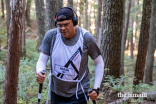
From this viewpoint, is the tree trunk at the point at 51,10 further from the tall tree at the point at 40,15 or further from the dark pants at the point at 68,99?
the dark pants at the point at 68,99

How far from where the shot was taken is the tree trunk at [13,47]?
136 inches

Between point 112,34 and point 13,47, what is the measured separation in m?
3.59

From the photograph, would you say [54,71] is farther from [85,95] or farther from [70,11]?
[70,11]

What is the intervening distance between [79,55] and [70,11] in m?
0.69

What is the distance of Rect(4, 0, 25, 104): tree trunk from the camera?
3.45 meters

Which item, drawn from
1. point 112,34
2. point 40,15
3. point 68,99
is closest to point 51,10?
point 112,34

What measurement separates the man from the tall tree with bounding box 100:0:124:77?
3.44m

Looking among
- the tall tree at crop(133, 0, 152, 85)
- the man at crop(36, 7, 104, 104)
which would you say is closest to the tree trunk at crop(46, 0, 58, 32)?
the tall tree at crop(133, 0, 152, 85)

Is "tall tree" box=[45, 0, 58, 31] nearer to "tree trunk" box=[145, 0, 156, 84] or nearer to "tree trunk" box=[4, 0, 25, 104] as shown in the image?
"tree trunk" box=[4, 0, 25, 104]

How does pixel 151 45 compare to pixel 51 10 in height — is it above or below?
below

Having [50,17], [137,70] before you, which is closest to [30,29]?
[50,17]

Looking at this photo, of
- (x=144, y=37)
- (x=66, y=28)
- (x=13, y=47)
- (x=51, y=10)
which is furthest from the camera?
(x=51, y=10)

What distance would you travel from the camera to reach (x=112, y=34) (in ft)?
19.0

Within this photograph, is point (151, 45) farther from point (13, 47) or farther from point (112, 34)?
point (13, 47)
